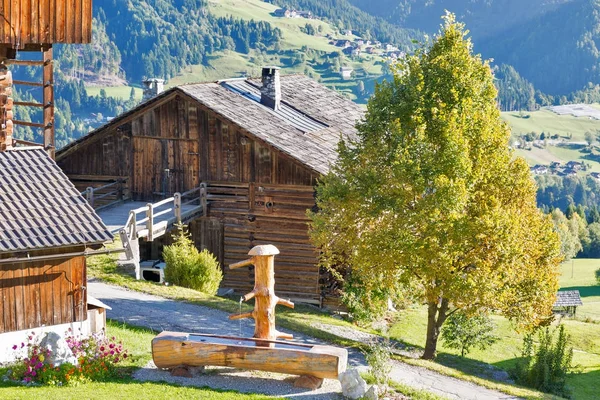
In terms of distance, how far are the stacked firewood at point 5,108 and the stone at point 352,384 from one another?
11561 mm

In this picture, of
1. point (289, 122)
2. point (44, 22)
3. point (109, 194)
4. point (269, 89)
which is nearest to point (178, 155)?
point (109, 194)

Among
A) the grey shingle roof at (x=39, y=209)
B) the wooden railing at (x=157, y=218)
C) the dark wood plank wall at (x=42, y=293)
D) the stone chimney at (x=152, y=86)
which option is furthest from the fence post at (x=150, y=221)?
the stone chimney at (x=152, y=86)

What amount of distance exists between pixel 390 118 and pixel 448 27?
273cm

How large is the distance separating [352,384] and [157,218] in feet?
51.7

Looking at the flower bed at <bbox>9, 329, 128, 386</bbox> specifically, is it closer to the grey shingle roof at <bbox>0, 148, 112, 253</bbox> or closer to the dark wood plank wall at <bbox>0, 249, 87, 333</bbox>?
the dark wood plank wall at <bbox>0, 249, 87, 333</bbox>

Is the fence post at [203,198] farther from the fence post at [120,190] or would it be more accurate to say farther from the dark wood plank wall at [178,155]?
the fence post at [120,190]

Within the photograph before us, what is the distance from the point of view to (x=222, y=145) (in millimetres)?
33469

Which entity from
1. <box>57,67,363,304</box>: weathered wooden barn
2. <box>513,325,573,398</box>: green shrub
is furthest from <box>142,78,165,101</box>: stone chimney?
<box>513,325,573,398</box>: green shrub

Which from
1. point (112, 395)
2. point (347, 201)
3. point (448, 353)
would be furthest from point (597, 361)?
point (112, 395)

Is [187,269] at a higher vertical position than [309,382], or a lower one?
higher

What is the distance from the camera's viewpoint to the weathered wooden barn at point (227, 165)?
32.8 m

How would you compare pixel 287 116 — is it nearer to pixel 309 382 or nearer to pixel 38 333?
pixel 38 333

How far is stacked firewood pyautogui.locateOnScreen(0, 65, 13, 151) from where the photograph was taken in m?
24.2

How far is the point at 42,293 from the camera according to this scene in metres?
18.8
